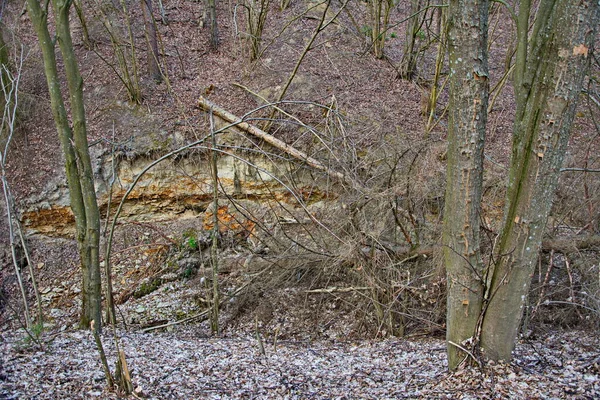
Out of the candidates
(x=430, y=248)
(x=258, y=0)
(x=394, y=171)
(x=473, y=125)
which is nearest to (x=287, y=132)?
(x=394, y=171)

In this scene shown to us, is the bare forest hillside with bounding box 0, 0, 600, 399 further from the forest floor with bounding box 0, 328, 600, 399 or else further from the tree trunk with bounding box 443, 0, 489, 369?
the tree trunk with bounding box 443, 0, 489, 369

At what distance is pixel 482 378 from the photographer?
11.2 feet

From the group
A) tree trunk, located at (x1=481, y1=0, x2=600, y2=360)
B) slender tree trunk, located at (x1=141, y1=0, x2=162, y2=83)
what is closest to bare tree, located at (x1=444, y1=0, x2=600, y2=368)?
tree trunk, located at (x1=481, y1=0, x2=600, y2=360)

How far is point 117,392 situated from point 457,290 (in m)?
2.57

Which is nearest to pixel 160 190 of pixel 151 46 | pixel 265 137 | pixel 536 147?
pixel 265 137

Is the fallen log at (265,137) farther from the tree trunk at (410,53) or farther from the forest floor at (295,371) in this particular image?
the tree trunk at (410,53)

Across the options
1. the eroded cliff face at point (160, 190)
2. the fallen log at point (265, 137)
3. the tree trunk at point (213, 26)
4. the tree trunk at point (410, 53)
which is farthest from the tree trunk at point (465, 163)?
the tree trunk at point (213, 26)

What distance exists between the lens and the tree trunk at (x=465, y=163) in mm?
3162

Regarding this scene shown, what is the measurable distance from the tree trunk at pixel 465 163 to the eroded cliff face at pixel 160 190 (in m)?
5.42

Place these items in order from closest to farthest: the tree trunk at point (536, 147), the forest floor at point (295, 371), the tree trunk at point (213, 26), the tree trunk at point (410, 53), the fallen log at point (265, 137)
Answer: the tree trunk at point (536, 147), the forest floor at point (295, 371), the fallen log at point (265, 137), the tree trunk at point (410, 53), the tree trunk at point (213, 26)

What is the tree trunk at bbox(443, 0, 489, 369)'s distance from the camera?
3.16 meters

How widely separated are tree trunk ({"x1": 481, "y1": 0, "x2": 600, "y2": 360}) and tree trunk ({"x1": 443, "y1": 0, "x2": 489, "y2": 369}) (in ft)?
0.50

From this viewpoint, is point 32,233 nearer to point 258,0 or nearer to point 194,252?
point 194,252

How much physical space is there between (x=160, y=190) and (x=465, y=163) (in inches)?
271
